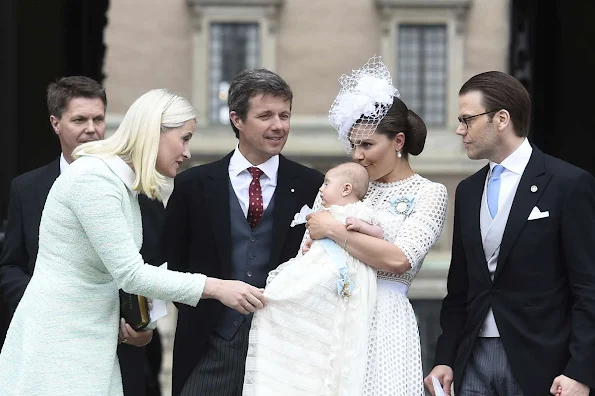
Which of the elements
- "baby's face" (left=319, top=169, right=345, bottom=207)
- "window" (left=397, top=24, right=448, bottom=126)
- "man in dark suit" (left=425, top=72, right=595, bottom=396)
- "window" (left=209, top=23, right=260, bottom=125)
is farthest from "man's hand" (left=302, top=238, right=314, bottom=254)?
"window" (left=209, top=23, right=260, bottom=125)

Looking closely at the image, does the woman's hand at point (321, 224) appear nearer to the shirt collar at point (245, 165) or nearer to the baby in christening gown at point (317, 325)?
the baby in christening gown at point (317, 325)

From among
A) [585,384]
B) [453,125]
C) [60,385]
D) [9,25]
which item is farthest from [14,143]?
[453,125]

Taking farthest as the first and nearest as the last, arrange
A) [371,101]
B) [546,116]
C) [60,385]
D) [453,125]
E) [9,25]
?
1. [453,125]
2. [546,116]
3. [9,25]
4. [371,101]
5. [60,385]

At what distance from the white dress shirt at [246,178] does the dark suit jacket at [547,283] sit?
885mm

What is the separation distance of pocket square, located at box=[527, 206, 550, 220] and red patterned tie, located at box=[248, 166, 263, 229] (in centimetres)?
102

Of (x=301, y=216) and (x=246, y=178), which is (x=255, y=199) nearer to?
(x=246, y=178)

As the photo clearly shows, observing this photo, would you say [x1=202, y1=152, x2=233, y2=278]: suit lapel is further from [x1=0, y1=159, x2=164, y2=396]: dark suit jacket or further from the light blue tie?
the light blue tie

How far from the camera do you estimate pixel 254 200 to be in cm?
464

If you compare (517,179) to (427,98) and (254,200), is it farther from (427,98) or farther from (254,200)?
(427,98)

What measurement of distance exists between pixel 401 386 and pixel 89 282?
3.64ft

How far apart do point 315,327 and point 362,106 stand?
2.63 ft

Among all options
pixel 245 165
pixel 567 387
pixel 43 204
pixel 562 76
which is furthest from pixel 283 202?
pixel 562 76

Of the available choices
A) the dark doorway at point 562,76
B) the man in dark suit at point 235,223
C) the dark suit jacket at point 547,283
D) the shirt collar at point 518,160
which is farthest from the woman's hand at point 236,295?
the dark doorway at point 562,76

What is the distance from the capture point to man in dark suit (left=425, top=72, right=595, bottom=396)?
414cm
